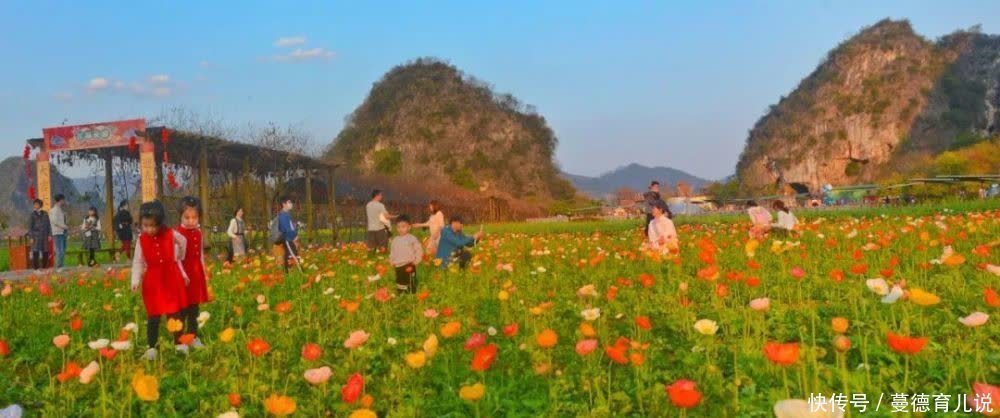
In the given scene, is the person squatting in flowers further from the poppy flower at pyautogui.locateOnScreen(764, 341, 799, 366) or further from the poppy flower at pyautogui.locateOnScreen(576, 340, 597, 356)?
the poppy flower at pyautogui.locateOnScreen(764, 341, 799, 366)

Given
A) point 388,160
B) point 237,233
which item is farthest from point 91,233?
point 388,160

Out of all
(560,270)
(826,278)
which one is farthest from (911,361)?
(560,270)

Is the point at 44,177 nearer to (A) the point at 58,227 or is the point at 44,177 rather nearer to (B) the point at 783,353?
(A) the point at 58,227

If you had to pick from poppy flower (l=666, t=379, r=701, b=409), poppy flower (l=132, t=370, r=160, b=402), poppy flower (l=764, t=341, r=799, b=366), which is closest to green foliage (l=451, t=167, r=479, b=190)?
poppy flower (l=132, t=370, r=160, b=402)

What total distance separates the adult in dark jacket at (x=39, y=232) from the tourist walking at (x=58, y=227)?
0.31ft

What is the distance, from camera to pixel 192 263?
5453 millimetres

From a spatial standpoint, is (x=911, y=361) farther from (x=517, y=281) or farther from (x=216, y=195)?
(x=216, y=195)

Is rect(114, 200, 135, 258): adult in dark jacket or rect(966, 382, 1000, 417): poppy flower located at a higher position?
rect(114, 200, 135, 258): adult in dark jacket

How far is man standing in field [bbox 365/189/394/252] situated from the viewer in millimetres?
12182

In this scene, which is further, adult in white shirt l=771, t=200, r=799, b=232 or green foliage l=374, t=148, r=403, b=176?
green foliage l=374, t=148, r=403, b=176

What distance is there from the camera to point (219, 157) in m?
16.9

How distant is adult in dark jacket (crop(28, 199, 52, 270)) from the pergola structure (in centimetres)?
145

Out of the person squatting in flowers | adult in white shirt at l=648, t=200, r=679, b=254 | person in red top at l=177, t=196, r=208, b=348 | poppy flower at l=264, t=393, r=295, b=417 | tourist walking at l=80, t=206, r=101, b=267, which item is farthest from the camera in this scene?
tourist walking at l=80, t=206, r=101, b=267

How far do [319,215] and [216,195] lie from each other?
5.20 m
